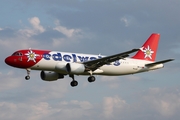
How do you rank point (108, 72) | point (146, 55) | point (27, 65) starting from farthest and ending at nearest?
point (146, 55)
point (108, 72)
point (27, 65)

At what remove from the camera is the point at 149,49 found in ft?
276

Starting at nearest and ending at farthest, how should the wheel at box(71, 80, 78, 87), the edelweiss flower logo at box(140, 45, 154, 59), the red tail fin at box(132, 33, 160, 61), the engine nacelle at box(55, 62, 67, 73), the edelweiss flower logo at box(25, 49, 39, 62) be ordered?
1. the edelweiss flower logo at box(25, 49, 39, 62)
2. the engine nacelle at box(55, 62, 67, 73)
3. the wheel at box(71, 80, 78, 87)
4. the red tail fin at box(132, 33, 160, 61)
5. the edelweiss flower logo at box(140, 45, 154, 59)

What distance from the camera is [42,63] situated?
69875 mm

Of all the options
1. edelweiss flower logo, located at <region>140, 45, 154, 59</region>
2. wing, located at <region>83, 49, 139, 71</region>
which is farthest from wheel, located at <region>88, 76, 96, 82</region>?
edelweiss flower logo, located at <region>140, 45, 154, 59</region>

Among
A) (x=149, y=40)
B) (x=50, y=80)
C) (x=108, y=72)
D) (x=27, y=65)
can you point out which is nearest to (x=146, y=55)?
(x=149, y=40)

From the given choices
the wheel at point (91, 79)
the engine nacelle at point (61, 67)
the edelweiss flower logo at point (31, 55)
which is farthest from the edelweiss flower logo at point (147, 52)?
the edelweiss flower logo at point (31, 55)

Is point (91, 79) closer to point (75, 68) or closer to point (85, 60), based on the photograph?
point (85, 60)

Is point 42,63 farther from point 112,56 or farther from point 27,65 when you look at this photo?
point 112,56

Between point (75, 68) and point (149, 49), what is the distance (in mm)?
17184

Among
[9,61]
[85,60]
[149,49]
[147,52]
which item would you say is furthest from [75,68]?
[149,49]

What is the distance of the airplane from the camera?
69.9 metres

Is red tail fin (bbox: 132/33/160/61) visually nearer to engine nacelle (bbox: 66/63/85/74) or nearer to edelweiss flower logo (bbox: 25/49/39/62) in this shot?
engine nacelle (bbox: 66/63/85/74)

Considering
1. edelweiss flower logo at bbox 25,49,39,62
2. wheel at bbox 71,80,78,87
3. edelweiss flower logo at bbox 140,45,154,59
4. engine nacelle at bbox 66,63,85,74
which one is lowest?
wheel at bbox 71,80,78,87

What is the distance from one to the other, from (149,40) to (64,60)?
18.8 m
